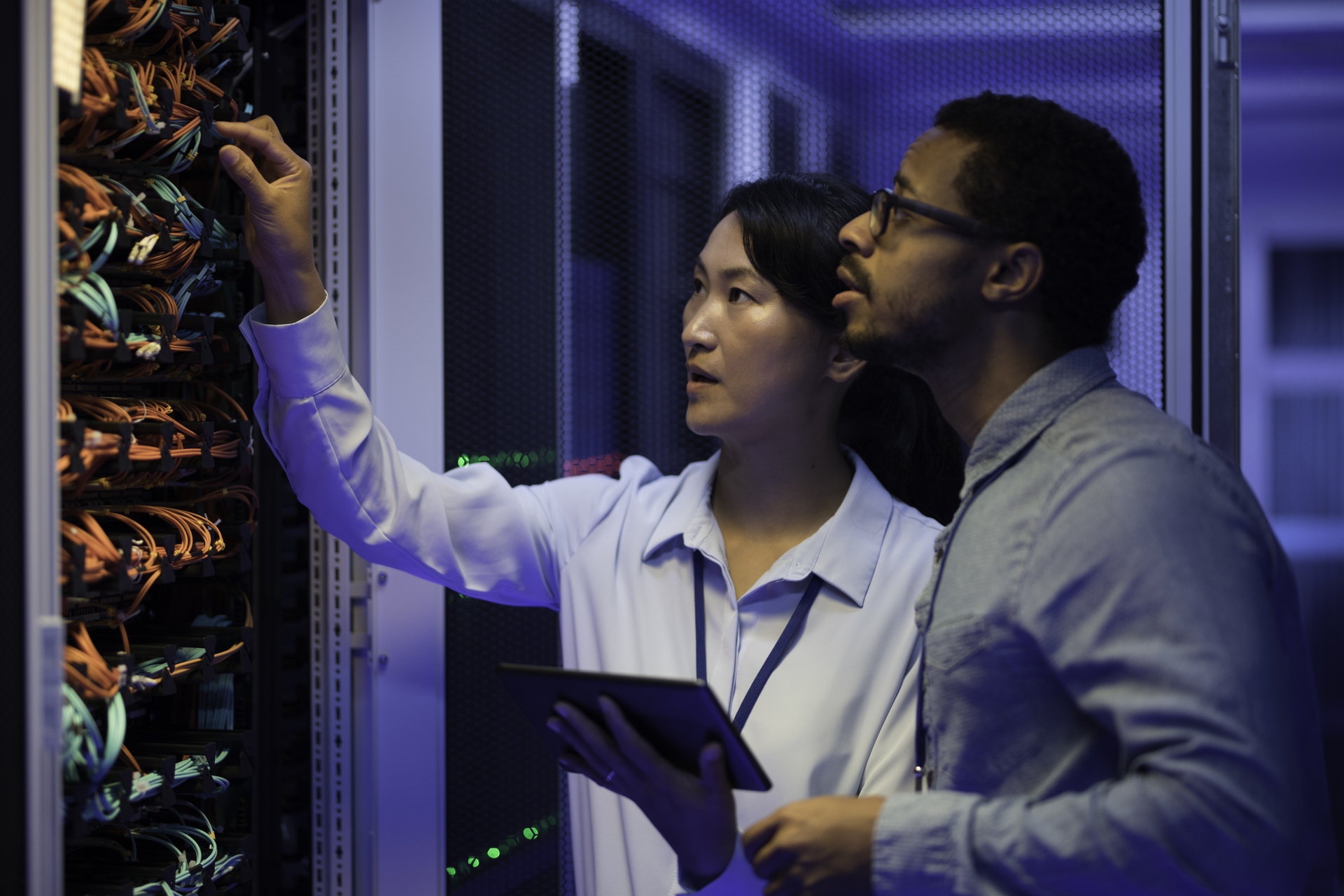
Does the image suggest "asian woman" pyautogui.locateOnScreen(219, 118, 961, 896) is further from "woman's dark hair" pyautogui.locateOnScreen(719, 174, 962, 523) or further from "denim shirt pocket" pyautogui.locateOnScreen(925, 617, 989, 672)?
"denim shirt pocket" pyautogui.locateOnScreen(925, 617, 989, 672)

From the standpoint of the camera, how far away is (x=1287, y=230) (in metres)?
1.59

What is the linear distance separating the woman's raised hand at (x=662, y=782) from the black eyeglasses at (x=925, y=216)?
646mm

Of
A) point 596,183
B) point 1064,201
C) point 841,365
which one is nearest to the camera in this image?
point 1064,201

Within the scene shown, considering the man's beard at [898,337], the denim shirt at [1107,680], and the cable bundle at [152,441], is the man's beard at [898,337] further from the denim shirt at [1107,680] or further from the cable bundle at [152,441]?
the cable bundle at [152,441]

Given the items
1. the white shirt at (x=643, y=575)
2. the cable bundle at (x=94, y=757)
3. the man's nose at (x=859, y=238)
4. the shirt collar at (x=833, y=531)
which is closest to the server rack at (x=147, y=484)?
the cable bundle at (x=94, y=757)

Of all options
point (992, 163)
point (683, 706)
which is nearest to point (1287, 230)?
point (992, 163)

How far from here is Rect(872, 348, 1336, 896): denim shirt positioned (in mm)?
831

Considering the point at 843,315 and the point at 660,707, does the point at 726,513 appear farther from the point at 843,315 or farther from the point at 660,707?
the point at 660,707

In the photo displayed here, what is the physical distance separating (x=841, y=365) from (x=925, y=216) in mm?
429

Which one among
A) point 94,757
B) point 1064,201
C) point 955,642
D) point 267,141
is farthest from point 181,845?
point 1064,201

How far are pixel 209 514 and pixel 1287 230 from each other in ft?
5.75

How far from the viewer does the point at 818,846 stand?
0.98 metres

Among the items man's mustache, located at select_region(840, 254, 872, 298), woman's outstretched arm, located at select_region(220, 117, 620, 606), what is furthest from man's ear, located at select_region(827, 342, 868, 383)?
woman's outstretched arm, located at select_region(220, 117, 620, 606)

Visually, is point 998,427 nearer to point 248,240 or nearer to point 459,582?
point 459,582
